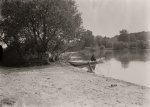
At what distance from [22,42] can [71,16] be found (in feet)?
20.4

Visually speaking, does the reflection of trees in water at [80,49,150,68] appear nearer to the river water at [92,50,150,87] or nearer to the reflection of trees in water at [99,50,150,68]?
the reflection of trees in water at [99,50,150,68]

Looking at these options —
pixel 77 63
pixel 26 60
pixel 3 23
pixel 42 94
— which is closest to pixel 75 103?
pixel 42 94

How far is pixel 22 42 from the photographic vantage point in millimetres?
23391

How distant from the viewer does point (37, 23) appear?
23312mm

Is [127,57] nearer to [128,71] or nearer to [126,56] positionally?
[126,56]

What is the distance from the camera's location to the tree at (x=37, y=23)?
22.0m

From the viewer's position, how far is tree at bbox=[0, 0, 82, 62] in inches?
867

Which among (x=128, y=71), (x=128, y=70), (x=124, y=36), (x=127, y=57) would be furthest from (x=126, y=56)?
(x=124, y=36)

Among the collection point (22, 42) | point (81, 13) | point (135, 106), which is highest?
point (81, 13)

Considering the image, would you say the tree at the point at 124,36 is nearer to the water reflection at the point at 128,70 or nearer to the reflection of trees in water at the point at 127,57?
the reflection of trees in water at the point at 127,57

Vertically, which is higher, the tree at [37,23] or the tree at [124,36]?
the tree at [124,36]

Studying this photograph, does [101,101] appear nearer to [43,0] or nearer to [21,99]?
[21,99]

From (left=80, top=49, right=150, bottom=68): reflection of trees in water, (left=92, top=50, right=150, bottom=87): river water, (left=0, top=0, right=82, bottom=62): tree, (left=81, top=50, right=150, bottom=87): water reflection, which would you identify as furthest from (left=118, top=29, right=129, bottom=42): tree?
(left=0, top=0, right=82, bottom=62): tree

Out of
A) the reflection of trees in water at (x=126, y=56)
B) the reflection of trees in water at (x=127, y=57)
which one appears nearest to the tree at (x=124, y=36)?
the reflection of trees in water at (x=126, y=56)
